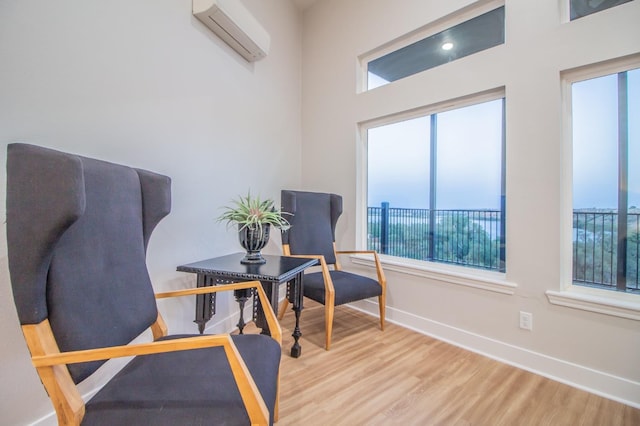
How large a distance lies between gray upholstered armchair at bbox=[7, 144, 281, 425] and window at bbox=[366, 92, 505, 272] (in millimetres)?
1879

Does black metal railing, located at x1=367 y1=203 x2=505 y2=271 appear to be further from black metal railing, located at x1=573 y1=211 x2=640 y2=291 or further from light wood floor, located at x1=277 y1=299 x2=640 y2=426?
light wood floor, located at x1=277 y1=299 x2=640 y2=426

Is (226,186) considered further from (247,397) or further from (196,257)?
(247,397)

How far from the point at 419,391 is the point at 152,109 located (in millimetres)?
2364

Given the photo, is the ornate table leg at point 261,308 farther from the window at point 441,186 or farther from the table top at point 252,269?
the window at point 441,186

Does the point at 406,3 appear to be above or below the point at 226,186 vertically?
above

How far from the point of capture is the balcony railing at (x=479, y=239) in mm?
1686

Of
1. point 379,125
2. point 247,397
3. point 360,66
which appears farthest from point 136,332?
point 360,66

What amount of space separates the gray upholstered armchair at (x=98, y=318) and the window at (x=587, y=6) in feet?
8.75

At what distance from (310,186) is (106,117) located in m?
2.15

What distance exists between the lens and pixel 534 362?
1.81 meters

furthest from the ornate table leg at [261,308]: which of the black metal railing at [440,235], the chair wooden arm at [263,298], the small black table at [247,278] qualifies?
the black metal railing at [440,235]

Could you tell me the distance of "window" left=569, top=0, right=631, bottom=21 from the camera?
1.65m

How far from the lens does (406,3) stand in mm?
2482

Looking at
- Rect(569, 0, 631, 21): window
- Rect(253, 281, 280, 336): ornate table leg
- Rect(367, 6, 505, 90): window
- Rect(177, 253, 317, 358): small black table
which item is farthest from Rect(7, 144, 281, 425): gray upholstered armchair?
Rect(569, 0, 631, 21): window
